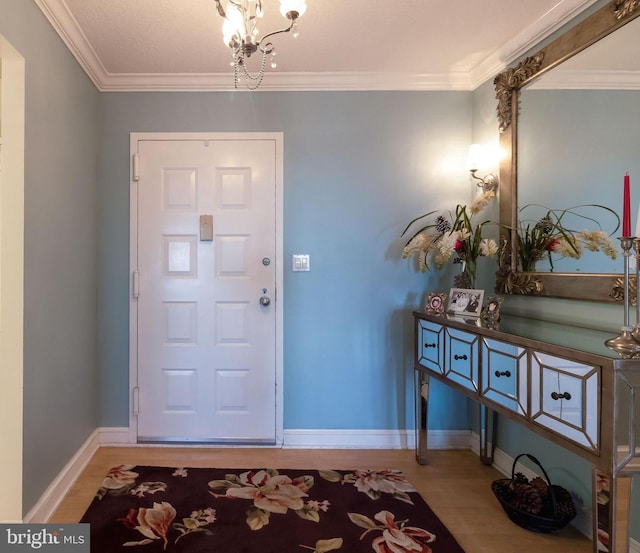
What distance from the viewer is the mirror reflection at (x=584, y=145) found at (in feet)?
4.50

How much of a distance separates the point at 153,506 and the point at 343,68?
2613 mm

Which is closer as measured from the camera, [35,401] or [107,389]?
[35,401]

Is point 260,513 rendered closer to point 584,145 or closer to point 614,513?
point 614,513

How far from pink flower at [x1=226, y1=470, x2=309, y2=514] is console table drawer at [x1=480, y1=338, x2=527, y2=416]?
1055mm

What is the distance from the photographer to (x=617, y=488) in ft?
3.32

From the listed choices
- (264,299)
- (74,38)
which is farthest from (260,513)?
(74,38)

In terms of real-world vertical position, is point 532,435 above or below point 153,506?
above

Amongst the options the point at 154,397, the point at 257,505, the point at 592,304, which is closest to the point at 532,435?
the point at 592,304

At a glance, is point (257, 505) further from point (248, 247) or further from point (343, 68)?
point (343, 68)

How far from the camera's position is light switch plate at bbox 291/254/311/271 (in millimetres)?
2309

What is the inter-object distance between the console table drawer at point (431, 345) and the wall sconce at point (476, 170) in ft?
2.92

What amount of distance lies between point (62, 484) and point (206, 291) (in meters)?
1.21

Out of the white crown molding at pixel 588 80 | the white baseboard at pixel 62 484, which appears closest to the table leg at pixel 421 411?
the white crown molding at pixel 588 80

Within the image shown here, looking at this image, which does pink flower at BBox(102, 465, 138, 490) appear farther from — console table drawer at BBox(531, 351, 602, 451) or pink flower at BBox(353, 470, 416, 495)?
console table drawer at BBox(531, 351, 602, 451)
